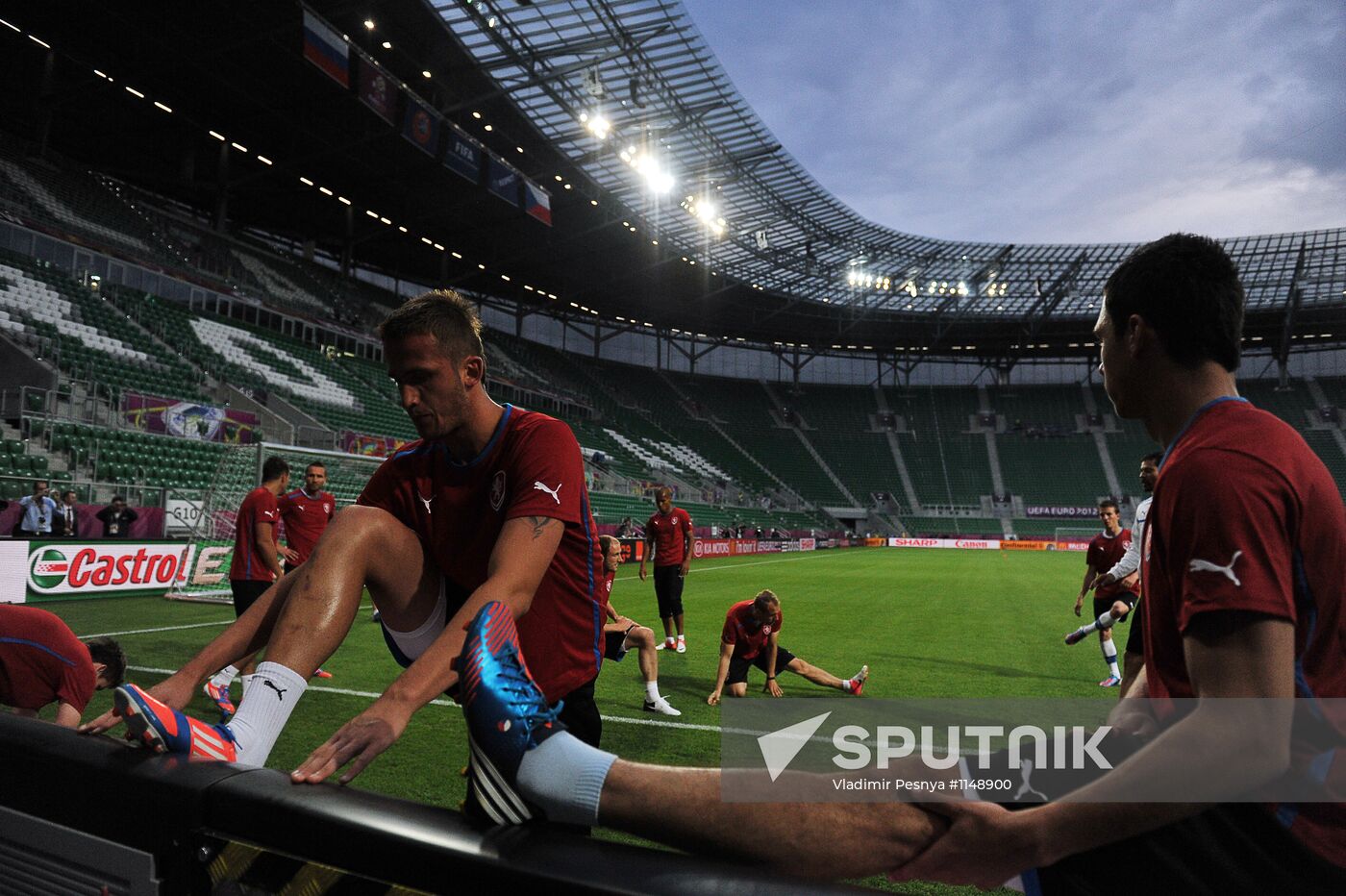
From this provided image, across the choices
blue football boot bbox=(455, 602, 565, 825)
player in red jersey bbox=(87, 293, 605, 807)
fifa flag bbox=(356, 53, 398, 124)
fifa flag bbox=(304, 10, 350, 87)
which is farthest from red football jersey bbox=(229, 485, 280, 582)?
fifa flag bbox=(356, 53, 398, 124)

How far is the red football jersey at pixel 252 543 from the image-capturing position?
7730 mm

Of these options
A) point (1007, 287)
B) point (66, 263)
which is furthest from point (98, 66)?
point (1007, 287)

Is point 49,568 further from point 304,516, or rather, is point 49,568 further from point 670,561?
point 670,561

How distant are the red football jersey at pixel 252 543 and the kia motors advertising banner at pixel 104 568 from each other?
6863 millimetres

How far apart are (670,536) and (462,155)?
22833 mm

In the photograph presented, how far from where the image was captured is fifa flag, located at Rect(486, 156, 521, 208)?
30.3 meters

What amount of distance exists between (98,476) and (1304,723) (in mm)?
20392

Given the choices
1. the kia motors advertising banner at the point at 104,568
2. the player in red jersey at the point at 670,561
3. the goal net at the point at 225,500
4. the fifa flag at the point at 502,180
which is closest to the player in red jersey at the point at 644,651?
the player in red jersey at the point at 670,561

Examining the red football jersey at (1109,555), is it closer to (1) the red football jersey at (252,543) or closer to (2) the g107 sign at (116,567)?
(1) the red football jersey at (252,543)

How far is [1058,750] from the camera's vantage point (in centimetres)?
167

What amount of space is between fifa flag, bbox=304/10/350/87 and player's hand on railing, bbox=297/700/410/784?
24.1 metres

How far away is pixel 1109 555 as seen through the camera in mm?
9977

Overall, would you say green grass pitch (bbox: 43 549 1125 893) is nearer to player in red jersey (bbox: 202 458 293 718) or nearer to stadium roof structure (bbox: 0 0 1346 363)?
player in red jersey (bbox: 202 458 293 718)

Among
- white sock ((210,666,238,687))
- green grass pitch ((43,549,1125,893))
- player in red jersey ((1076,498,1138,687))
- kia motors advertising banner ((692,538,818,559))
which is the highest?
player in red jersey ((1076,498,1138,687))
